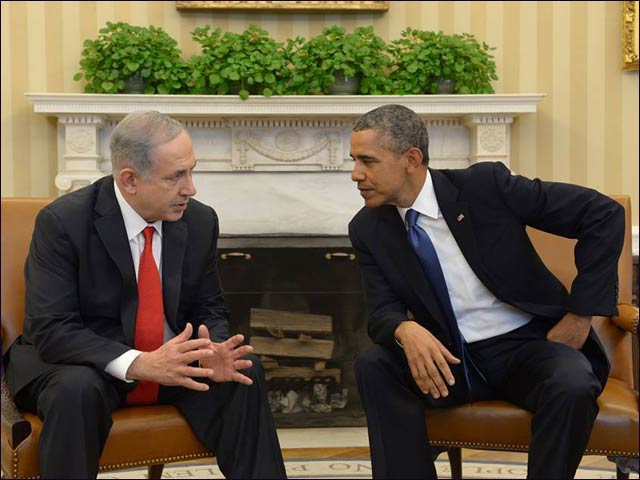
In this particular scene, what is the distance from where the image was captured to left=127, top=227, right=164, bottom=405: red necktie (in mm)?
2479

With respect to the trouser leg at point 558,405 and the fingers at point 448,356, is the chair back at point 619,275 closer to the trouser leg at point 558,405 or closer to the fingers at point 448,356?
the trouser leg at point 558,405

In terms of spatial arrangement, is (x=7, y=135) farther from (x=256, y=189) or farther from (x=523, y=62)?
(x=523, y=62)

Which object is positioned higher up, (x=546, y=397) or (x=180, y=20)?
(x=180, y=20)

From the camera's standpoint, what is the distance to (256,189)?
441 cm

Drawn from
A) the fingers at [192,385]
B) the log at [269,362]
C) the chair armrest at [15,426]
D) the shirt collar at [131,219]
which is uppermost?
the shirt collar at [131,219]

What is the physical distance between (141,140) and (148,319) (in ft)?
1.62

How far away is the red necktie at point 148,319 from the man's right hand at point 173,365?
0.54 ft

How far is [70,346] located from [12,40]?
2.55 meters

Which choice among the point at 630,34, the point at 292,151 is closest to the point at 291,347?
the point at 292,151

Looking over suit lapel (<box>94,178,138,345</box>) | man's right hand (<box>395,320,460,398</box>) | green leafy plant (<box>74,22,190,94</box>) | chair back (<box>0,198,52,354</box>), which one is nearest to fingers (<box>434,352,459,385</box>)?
man's right hand (<box>395,320,460,398</box>)

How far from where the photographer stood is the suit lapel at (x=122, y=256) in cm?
248

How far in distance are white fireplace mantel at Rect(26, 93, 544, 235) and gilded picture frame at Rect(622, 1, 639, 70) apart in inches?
24.9

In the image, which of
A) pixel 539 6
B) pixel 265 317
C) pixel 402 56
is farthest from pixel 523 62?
pixel 265 317

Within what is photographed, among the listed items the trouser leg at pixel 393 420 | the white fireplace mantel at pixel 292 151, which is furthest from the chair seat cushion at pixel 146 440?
the white fireplace mantel at pixel 292 151
